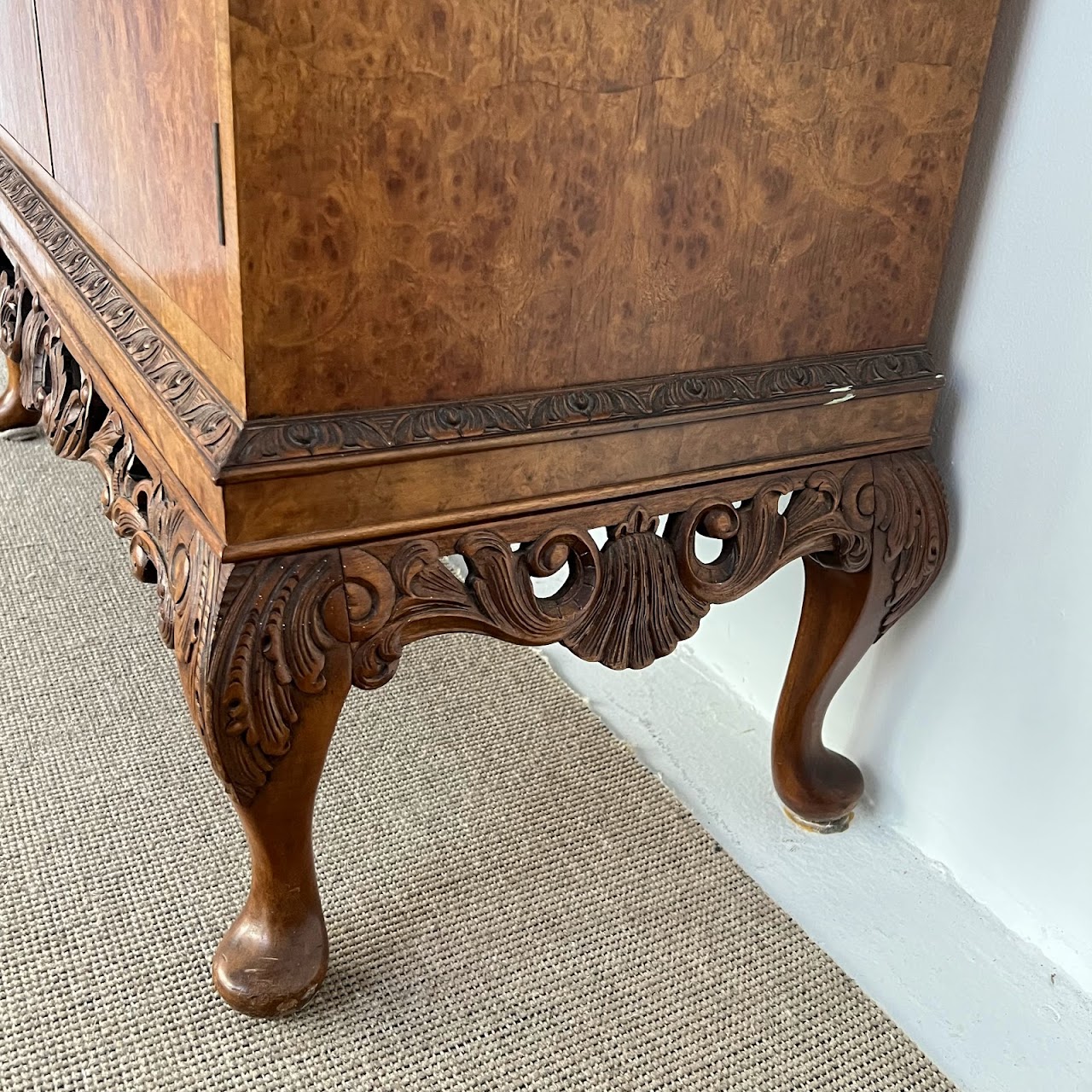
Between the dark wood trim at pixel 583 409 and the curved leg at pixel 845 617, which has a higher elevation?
the dark wood trim at pixel 583 409

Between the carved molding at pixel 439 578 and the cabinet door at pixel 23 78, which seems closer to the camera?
the carved molding at pixel 439 578

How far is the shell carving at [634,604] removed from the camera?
754 mm

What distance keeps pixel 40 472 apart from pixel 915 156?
1.22 meters

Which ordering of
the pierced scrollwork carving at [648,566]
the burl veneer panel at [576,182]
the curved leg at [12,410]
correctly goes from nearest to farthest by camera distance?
1. the burl veneer panel at [576,182]
2. the pierced scrollwork carving at [648,566]
3. the curved leg at [12,410]

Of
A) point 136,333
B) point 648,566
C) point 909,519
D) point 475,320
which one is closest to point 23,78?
point 136,333

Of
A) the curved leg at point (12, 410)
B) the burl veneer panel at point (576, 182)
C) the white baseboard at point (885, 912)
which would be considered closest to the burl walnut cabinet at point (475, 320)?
the burl veneer panel at point (576, 182)

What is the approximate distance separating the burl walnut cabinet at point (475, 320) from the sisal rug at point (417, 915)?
3.0 inches

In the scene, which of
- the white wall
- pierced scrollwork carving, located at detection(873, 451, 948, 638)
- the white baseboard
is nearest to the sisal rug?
the white baseboard

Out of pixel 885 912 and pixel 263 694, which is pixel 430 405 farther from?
pixel 885 912

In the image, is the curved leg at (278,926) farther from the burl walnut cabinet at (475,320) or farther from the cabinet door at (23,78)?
the cabinet door at (23,78)

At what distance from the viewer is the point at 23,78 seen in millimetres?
952

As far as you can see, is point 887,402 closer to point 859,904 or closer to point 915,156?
point 915,156

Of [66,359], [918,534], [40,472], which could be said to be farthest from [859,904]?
[40,472]

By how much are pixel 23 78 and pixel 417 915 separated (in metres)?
0.76
